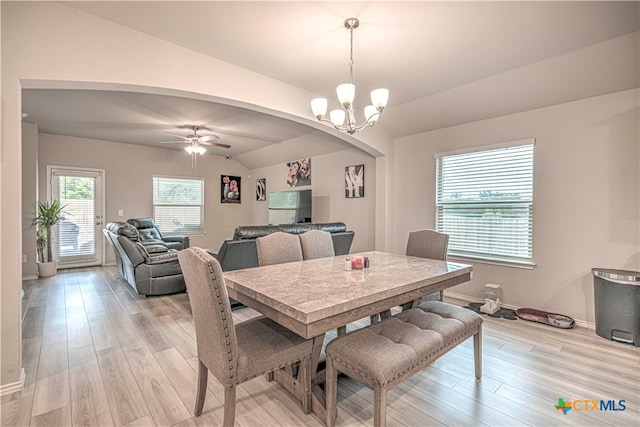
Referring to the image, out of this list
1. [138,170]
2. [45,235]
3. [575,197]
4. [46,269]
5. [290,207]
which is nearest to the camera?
[575,197]

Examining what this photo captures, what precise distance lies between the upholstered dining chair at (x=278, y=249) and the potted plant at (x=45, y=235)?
4964 mm

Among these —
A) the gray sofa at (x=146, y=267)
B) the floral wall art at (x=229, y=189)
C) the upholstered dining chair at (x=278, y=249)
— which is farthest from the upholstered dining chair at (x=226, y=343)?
the floral wall art at (x=229, y=189)

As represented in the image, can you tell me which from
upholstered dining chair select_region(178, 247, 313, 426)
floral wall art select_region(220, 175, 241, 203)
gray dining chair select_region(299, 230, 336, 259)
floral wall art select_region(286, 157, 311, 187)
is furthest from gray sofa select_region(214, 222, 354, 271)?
floral wall art select_region(220, 175, 241, 203)

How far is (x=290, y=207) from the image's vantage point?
6.55 m

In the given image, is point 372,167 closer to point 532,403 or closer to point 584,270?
point 584,270

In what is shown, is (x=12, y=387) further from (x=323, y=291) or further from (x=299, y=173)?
(x=299, y=173)

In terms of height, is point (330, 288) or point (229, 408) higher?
point (330, 288)

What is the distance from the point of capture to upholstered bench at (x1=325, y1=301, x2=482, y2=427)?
148 cm

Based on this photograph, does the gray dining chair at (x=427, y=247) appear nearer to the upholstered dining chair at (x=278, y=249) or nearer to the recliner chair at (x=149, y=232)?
the upholstered dining chair at (x=278, y=249)

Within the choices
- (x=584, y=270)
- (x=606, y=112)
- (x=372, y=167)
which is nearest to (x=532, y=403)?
(x=584, y=270)

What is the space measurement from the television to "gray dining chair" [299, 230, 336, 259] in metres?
3.19

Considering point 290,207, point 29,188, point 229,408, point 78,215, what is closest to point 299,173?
point 290,207

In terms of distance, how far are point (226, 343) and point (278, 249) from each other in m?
1.21

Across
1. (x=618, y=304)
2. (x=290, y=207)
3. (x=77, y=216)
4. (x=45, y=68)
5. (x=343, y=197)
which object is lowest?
(x=618, y=304)
